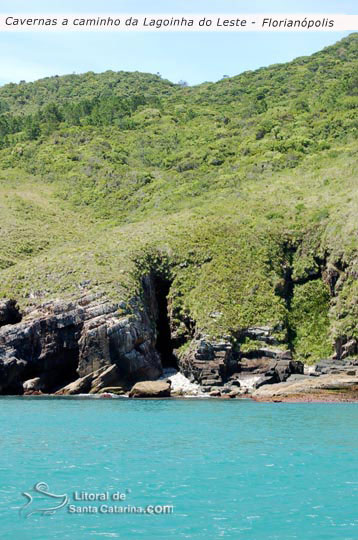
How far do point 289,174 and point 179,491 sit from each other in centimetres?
9502

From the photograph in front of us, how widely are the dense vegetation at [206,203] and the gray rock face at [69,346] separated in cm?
416

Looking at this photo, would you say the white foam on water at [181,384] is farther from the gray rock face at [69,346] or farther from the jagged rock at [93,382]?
the jagged rock at [93,382]

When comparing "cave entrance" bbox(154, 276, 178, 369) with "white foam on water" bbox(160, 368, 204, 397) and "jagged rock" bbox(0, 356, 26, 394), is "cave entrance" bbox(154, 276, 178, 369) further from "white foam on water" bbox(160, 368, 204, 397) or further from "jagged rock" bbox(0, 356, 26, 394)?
"jagged rock" bbox(0, 356, 26, 394)

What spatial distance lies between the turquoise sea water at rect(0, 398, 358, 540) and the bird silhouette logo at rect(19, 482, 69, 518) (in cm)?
11

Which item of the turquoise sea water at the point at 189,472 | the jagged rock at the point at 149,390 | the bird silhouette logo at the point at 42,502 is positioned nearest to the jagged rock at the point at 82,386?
the jagged rock at the point at 149,390

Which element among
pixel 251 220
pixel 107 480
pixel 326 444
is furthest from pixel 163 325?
pixel 107 480

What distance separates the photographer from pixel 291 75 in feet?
595

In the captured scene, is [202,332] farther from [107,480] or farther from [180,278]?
[107,480]

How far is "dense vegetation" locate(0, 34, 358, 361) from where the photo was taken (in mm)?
82938

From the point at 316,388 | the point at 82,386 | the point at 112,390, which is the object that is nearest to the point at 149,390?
the point at 112,390

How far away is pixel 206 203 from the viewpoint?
10969cm

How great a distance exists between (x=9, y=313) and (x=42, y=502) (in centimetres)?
5624

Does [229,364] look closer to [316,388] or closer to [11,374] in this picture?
[316,388]

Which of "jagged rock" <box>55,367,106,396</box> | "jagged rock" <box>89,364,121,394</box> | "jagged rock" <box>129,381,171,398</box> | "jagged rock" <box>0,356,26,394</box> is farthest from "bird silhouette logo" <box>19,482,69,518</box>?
"jagged rock" <box>0,356,26,394</box>
